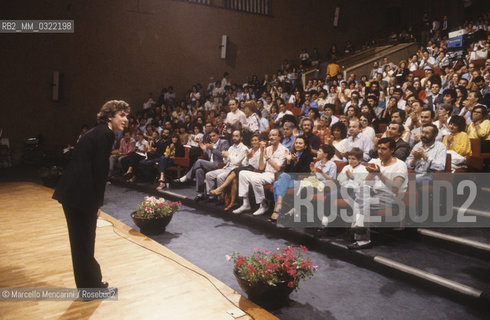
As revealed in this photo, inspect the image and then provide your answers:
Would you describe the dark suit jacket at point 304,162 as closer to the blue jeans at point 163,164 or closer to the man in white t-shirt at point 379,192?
the man in white t-shirt at point 379,192

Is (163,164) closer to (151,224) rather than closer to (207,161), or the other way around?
(207,161)

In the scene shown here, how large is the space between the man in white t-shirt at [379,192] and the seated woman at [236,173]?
1.69 m

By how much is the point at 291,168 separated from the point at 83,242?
2537mm

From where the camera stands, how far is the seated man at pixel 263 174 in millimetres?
4320

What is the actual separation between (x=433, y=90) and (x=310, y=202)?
143 inches

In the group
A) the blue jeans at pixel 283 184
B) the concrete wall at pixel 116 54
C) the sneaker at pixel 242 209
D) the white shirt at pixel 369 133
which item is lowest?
the sneaker at pixel 242 209

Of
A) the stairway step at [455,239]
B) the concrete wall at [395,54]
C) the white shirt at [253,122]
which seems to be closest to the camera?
the stairway step at [455,239]

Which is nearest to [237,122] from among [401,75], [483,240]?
[401,75]

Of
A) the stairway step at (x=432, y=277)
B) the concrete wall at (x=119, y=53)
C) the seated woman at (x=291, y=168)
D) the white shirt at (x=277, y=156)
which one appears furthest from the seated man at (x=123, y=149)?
the stairway step at (x=432, y=277)

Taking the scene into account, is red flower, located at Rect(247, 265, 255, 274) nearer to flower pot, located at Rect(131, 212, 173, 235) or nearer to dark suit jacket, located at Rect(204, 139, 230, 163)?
flower pot, located at Rect(131, 212, 173, 235)

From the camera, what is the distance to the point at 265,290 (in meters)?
2.32

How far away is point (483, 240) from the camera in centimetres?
293

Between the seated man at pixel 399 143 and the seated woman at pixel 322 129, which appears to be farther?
the seated woman at pixel 322 129

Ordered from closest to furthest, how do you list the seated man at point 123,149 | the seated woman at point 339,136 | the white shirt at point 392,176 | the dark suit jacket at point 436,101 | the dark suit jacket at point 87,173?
the dark suit jacket at point 87,173 → the white shirt at point 392,176 → the seated woman at point 339,136 → the dark suit jacket at point 436,101 → the seated man at point 123,149
